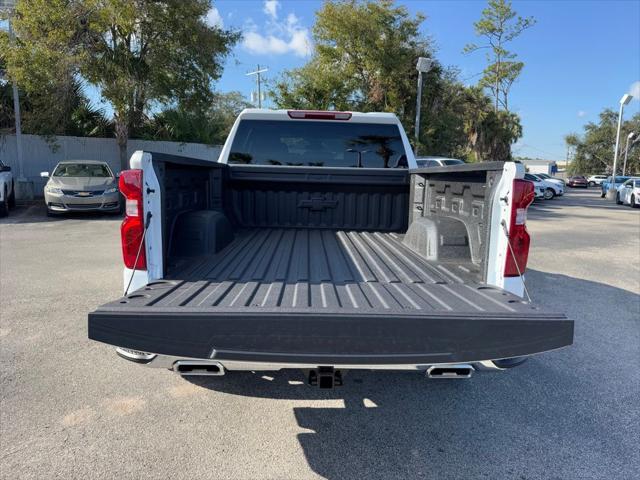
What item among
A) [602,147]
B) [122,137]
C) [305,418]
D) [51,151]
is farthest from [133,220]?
[602,147]

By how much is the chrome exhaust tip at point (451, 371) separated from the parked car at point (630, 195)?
2723 cm

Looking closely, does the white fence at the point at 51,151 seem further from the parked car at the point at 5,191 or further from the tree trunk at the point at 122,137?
the parked car at the point at 5,191

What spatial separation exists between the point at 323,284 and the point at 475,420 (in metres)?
1.49

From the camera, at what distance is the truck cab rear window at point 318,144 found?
4.68 m

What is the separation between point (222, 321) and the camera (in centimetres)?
195

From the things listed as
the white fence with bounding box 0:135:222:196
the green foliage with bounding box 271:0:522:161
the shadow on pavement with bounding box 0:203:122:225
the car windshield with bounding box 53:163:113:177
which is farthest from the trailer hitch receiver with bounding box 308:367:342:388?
the green foliage with bounding box 271:0:522:161

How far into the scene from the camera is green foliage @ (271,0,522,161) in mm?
Result: 20344

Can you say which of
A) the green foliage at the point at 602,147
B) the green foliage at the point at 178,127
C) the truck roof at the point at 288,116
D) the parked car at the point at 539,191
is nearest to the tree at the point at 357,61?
the green foliage at the point at 178,127

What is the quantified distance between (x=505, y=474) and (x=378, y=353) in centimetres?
118

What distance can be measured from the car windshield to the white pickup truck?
1028cm

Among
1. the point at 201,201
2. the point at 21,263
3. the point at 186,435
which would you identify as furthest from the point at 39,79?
the point at 186,435

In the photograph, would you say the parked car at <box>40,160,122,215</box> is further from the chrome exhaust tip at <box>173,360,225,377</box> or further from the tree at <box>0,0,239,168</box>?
the chrome exhaust tip at <box>173,360,225,377</box>

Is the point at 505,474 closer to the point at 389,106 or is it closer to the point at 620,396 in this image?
the point at 620,396

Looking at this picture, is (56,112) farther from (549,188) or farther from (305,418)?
(549,188)
